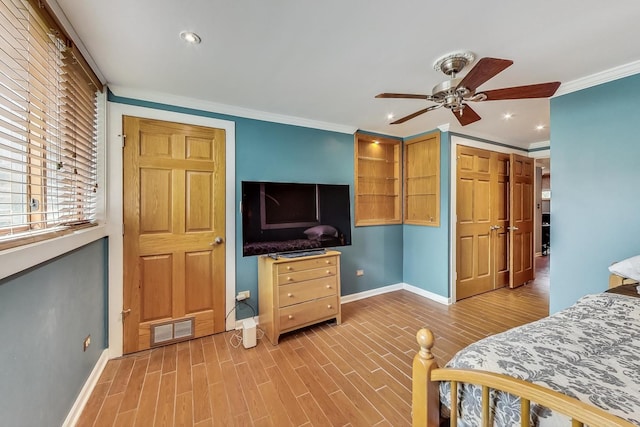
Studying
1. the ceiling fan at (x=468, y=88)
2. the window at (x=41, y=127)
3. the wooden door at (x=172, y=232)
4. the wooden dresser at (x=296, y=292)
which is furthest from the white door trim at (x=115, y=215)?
the ceiling fan at (x=468, y=88)

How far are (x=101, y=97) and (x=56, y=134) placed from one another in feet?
2.78

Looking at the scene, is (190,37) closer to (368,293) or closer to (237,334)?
(237,334)

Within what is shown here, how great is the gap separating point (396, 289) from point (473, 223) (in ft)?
4.79

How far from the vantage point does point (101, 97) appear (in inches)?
83.8

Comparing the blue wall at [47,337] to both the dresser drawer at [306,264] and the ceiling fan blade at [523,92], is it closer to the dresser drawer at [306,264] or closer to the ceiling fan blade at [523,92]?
the dresser drawer at [306,264]

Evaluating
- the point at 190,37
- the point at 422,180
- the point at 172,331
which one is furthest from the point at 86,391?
the point at 422,180

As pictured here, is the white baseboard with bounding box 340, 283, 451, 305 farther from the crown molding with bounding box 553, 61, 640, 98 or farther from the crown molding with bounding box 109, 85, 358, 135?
the crown molding with bounding box 553, 61, 640, 98

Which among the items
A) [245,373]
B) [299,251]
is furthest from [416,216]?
[245,373]

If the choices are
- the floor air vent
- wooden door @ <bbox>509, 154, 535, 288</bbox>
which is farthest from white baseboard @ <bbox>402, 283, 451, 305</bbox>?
the floor air vent

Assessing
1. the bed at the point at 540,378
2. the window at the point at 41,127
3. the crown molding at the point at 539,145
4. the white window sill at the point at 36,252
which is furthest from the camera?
the crown molding at the point at 539,145

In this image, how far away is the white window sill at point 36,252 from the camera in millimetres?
963

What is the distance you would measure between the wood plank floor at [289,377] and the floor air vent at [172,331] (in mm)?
66

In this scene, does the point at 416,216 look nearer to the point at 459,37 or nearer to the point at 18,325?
the point at 459,37

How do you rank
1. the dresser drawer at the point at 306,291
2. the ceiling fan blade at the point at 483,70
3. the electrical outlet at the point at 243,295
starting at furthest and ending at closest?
the electrical outlet at the point at 243,295 → the dresser drawer at the point at 306,291 → the ceiling fan blade at the point at 483,70
